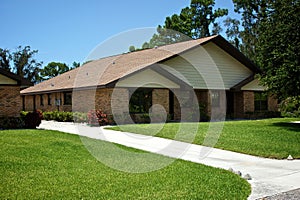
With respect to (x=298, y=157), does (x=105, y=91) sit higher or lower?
higher

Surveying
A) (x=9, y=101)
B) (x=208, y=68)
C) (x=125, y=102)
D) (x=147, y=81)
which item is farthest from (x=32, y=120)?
(x=208, y=68)

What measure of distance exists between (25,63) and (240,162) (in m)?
54.2

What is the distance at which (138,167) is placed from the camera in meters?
8.09

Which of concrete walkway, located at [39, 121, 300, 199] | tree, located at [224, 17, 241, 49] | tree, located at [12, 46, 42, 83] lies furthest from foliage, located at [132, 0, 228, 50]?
concrete walkway, located at [39, 121, 300, 199]

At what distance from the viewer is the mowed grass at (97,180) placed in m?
5.82

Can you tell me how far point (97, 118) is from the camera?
19.2 meters

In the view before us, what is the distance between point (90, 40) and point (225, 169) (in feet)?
33.6

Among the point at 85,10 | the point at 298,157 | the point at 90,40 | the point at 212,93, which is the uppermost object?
the point at 85,10

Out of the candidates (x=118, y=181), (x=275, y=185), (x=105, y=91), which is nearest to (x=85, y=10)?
(x=105, y=91)

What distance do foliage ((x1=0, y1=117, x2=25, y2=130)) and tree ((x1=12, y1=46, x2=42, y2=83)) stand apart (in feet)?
138

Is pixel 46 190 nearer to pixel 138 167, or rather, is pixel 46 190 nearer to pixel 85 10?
pixel 138 167

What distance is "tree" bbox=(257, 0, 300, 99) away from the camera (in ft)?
52.4

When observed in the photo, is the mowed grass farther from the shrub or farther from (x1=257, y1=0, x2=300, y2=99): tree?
the shrub

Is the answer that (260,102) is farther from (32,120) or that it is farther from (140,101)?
(32,120)
